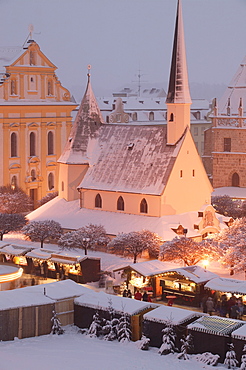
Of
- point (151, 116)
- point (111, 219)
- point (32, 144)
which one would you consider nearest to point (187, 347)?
point (111, 219)

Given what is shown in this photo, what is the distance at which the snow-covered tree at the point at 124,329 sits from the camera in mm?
30688

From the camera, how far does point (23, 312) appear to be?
1237 inches

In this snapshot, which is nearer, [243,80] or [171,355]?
[171,355]

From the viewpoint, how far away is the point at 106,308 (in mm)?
31609

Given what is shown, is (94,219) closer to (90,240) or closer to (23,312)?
(90,240)

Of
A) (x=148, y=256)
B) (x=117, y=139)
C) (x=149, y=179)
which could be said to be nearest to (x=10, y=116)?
(x=117, y=139)

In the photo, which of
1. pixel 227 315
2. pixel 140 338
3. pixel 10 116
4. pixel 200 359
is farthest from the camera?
pixel 10 116

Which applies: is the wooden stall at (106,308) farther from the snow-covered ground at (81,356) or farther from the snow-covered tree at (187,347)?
the snow-covered tree at (187,347)

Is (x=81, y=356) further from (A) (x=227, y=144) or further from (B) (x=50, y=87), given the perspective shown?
(B) (x=50, y=87)

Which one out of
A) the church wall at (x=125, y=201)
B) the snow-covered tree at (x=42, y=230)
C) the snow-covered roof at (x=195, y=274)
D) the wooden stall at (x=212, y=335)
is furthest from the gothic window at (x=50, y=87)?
the wooden stall at (x=212, y=335)

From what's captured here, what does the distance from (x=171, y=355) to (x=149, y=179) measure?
78.8ft

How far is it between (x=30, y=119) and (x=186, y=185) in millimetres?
23556

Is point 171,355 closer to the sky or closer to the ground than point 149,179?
closer to the ground

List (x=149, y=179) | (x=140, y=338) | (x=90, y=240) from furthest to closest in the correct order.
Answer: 1. (x=149, y=179)
2. (x=90, y=240)
3. (x=140, y=338)
